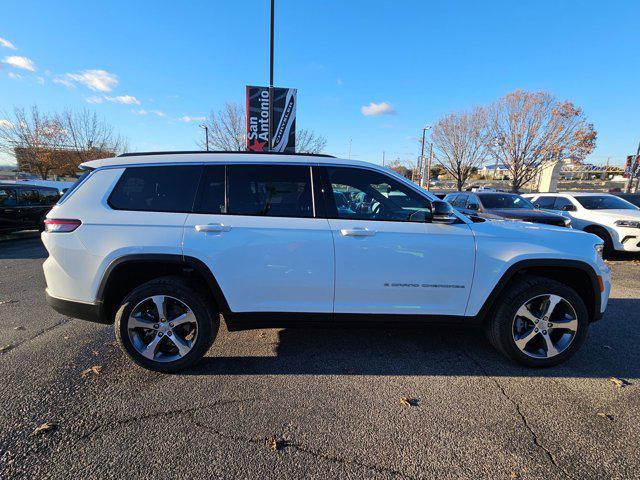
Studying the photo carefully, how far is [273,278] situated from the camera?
2838mm

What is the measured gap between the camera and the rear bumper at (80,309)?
2.87 m

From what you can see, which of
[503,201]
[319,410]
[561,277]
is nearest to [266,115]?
[503,201]

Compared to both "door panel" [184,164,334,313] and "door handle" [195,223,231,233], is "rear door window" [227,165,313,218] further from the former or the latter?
"door handle" [195,223,231,233]

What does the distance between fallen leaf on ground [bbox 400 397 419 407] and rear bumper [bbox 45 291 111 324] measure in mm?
2631

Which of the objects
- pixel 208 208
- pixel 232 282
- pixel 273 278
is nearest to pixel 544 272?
pixel 273 278

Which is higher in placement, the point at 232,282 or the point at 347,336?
the point at 232,282

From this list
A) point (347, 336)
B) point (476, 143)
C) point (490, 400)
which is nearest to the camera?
point (490, 400)

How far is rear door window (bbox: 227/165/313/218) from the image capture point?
2.89 meters

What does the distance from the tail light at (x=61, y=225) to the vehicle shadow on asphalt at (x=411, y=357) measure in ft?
5.14

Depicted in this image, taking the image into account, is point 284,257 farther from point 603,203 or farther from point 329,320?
point 603,203

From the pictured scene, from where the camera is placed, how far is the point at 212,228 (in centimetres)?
278

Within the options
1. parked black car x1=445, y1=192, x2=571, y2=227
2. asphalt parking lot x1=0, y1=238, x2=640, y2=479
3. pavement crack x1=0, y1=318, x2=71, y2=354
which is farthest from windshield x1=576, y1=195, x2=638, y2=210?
pavement crack x1=0, y1=318, x2=71, y2=354

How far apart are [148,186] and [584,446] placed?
3763 millimetres

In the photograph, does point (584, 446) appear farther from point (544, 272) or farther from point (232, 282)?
point (232, 282)
